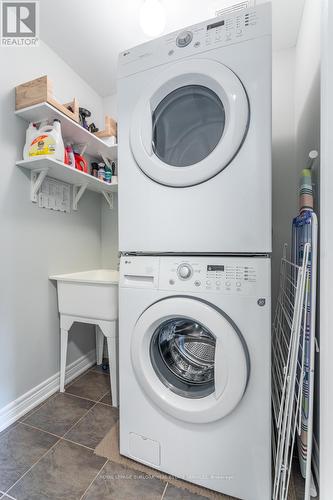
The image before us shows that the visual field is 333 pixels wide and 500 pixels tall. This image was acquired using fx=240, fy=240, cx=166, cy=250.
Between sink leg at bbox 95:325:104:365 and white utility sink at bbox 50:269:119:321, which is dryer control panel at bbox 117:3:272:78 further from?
A: sink leg at bbox 95:325:104:365

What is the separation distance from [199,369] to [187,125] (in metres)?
1.06

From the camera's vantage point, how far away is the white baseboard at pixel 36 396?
1.32m

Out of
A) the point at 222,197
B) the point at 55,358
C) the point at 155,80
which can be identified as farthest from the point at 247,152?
the point at 55,358

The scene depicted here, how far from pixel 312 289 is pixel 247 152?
54 centimetres

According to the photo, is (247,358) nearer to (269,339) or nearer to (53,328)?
(269,339)

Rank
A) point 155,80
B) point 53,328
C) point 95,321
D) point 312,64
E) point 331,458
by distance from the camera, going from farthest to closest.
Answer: point 53,328 → point 95,321 → point 312,64 → point 155,80 → point 331,458

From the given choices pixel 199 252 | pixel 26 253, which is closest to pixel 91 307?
pixel 26 253

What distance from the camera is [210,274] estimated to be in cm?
91

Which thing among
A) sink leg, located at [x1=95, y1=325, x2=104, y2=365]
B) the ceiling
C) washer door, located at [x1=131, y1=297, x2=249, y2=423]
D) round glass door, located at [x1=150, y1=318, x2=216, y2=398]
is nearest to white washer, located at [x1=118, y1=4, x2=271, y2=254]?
washer door, located at [x1=131, y1=297, x2=249, y2=423]

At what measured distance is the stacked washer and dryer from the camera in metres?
0.85

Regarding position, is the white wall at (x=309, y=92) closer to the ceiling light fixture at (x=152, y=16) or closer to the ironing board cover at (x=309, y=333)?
the ironing board cover at (x=309, y=333)

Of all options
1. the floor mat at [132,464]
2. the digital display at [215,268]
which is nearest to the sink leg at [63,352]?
the floor mat at [132,464]

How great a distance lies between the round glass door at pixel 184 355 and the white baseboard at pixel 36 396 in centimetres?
96

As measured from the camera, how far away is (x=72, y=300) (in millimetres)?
1562
